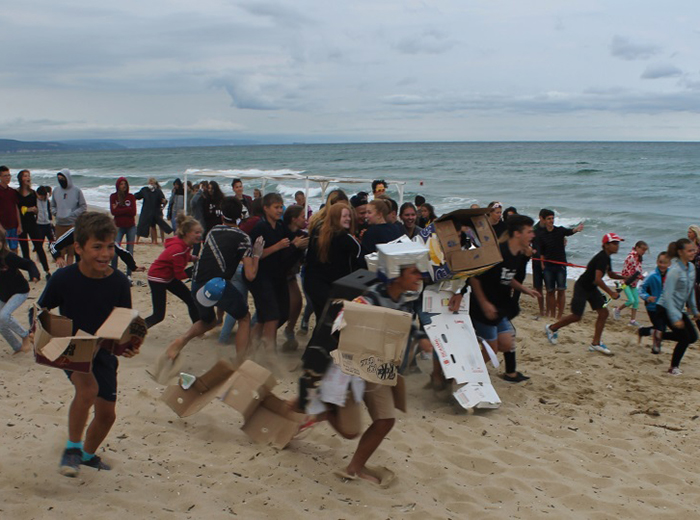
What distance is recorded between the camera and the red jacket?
6.70 meters

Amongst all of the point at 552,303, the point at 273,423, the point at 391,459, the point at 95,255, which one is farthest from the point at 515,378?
the point at 95,255

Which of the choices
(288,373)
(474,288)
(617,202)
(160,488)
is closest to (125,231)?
(288,373)

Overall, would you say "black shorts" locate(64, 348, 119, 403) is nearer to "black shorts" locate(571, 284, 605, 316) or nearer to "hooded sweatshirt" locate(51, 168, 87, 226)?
"black shorts" locate(571, 284, 605, 316)

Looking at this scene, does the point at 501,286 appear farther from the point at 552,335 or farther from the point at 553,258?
the point at 553,258

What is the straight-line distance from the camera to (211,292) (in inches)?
246

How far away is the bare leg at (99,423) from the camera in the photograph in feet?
13.2

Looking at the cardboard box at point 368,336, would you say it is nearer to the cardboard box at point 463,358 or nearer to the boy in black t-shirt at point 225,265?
the cardboard box at point 463,358

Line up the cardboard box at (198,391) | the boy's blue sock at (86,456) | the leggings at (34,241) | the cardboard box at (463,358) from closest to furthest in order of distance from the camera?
the boy's blue sock at (86,456) → the cardboard box at (198,391) → the cardboard box at (463,358) → the leggings at (34,241)

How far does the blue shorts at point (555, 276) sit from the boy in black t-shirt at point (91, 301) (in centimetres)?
732

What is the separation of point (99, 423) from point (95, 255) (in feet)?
3.40

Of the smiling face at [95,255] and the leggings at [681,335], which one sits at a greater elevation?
the smiling face at [95,255]

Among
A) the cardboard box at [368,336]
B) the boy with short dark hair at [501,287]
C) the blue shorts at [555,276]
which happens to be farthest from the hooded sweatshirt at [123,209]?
the cardboard box at [368,336]

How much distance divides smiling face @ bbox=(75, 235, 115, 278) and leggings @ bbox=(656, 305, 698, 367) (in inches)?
235

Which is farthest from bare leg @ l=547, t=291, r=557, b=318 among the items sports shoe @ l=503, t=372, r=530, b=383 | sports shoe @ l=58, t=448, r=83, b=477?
sports shoe @ l=58, t=448, r=83, b=477
